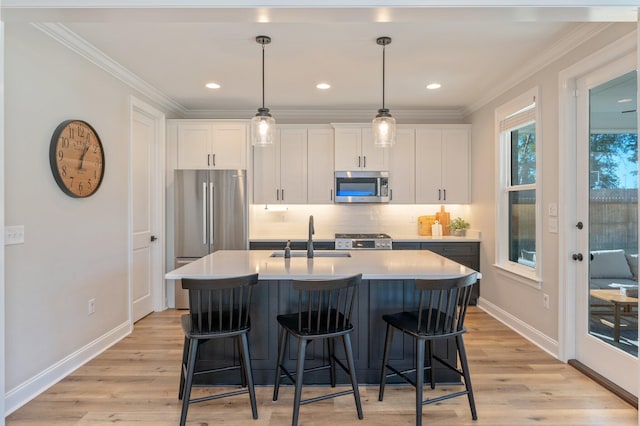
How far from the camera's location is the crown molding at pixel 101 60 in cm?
284

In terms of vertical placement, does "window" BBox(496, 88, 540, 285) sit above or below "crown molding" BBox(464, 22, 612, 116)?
below

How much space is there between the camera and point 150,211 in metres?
4.59

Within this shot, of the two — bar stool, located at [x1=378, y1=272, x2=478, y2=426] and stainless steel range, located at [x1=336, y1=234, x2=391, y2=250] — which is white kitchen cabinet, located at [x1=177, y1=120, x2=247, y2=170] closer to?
stainless steel range, located at [x1=336, y1=234, x2=391, y2=250]

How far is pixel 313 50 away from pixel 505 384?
9.82ft

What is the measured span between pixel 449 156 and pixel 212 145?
310cm

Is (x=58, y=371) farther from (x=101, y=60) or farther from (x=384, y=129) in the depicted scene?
(x=384, y=129)

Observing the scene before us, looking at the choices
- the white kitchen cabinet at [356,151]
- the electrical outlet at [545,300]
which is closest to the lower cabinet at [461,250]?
the white kitchen cabinet at [356,151]

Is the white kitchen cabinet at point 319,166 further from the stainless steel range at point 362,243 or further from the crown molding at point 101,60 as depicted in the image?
the crown molding at point 101,60

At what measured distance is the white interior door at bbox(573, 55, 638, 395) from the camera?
2648 mm

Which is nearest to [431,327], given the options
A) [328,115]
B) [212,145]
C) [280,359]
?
[280,359]

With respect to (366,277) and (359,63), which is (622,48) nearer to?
(359,63)

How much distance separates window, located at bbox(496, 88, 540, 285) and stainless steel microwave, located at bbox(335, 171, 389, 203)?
1419mm

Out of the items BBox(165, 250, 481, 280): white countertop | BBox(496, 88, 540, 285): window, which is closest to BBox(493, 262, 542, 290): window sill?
BBox(496, 88, 540, 285): window

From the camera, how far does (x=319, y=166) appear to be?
5250 millimetres
